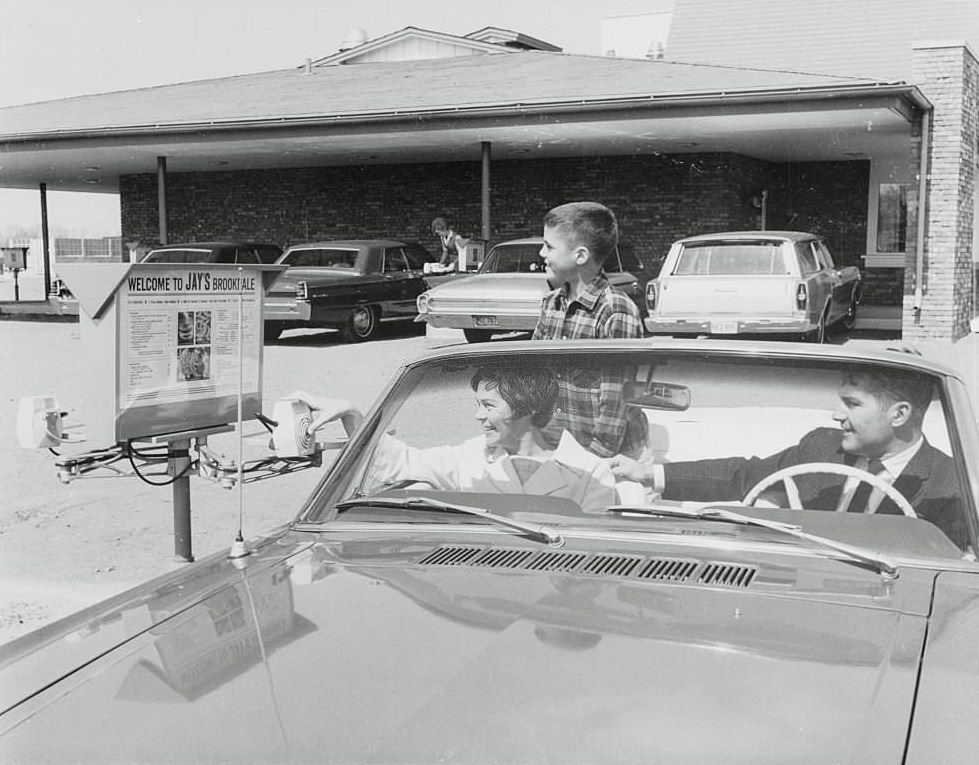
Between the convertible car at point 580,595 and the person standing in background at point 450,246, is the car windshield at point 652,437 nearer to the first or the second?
the convertible car at point 580,595

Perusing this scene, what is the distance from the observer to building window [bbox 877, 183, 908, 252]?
22219 mm

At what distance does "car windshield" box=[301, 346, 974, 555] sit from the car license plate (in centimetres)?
1165

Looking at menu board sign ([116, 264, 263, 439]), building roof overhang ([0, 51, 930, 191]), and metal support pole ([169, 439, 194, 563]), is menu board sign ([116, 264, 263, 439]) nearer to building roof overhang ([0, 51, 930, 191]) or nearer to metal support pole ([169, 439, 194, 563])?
metal support pole ([169, 439, 194, 563])

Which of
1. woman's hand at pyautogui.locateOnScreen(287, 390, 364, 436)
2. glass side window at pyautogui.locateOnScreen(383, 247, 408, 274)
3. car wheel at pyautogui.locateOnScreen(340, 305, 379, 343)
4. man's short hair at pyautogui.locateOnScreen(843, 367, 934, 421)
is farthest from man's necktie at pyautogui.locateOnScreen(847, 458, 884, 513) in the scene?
glass side window at pyautogui.locateOnScreen(383, 247, 408, 274)

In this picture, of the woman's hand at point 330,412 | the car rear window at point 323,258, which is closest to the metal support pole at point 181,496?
the woman's hand at point 330,412

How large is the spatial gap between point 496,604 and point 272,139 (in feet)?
59.2

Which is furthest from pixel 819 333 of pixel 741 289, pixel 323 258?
pixel 323 258

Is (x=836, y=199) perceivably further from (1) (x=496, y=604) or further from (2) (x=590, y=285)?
(1) (x=496, y=604)

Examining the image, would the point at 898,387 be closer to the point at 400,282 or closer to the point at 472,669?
the point at 472,669

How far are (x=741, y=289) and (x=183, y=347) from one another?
1127cm

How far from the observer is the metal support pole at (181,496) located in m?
4.35

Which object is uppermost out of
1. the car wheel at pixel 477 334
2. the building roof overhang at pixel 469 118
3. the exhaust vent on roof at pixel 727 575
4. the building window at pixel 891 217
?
the building roof overhang at pixel 469 118

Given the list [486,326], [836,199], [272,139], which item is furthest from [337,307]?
[836,199]

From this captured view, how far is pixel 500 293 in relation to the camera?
51.4ft
